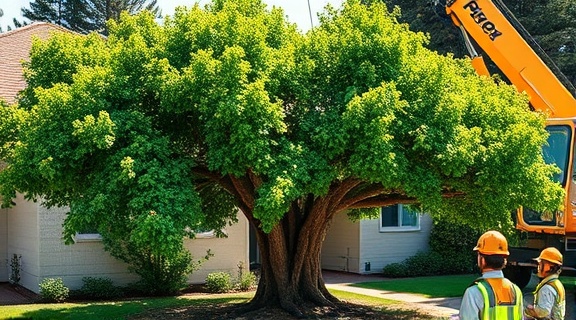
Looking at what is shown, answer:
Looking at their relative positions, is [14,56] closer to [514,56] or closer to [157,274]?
[157,274]

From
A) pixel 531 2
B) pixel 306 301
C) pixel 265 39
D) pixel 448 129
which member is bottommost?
pixel 306 301

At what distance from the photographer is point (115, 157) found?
34.1 ft

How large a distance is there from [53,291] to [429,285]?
9221mm

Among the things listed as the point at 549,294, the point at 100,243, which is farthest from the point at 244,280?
the point at 549,294

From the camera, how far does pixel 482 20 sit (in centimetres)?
1437

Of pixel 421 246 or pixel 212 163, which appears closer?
pixel 212 163

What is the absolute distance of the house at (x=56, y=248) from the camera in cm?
1619

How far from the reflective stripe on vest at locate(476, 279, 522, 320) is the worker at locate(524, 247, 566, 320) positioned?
2.00m

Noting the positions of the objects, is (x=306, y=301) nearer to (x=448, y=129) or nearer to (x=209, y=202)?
(x=209, y=202)

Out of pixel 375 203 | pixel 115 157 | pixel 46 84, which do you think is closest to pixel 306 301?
pixel 375 203

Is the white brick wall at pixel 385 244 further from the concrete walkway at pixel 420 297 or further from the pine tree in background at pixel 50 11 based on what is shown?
the pine tree in background at pixel 50 11

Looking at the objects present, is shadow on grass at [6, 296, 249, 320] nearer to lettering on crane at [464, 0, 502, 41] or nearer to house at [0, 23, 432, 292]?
house at [0, 23, 432, 292]

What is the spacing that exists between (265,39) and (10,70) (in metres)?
10.4

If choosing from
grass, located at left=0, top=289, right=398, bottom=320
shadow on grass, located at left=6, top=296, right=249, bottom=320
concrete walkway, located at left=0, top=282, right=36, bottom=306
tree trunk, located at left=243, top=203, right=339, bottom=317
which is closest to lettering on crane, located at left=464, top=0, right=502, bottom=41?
tree trunk, located at left=243, top=203, right=339, bottom=317
